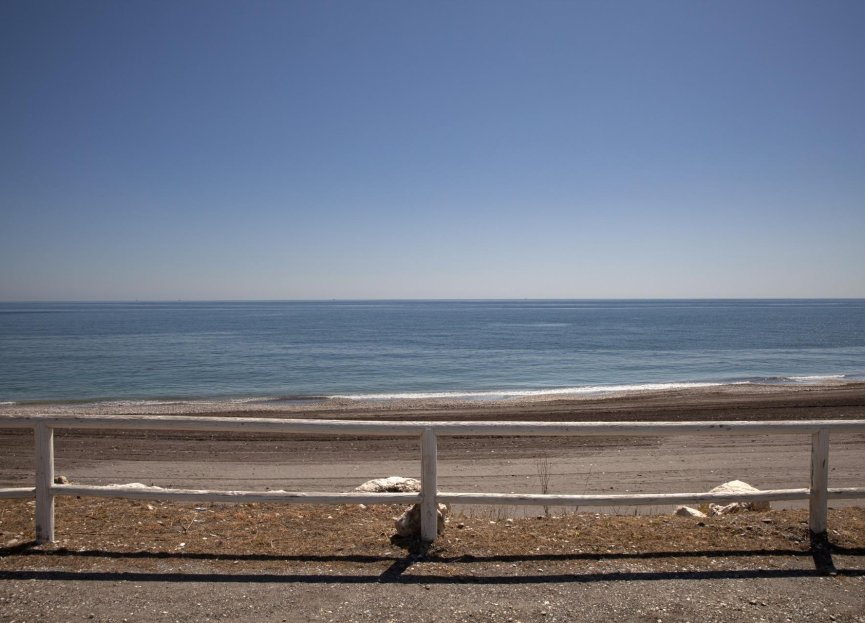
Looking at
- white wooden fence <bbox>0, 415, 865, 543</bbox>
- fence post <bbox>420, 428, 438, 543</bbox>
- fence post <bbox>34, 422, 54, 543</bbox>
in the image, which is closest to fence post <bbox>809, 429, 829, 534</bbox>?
white wooden fence <bbox>0, 415, 865, 543</bbox>

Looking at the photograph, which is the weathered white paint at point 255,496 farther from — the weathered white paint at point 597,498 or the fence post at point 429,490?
the weathered white paint at point 597,498

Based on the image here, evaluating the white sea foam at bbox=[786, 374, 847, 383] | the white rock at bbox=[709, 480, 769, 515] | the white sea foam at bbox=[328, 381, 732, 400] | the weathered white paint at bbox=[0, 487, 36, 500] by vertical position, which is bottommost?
the white sea foam at bbox=[328, 381, 732, 400]

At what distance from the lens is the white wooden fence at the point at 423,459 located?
197 inches

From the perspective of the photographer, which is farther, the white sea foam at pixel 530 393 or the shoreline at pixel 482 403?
the white sea foam at pixel 530 393

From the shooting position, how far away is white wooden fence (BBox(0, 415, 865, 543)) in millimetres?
4996

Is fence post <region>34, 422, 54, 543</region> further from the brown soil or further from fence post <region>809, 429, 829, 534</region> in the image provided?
fence post <region>809, 429, 829, 534</region>

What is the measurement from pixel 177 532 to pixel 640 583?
408cm

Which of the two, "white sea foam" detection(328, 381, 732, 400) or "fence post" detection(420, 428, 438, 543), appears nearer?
"fence post" detection(420, 428, 438, 543)

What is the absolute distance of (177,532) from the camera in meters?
5.39

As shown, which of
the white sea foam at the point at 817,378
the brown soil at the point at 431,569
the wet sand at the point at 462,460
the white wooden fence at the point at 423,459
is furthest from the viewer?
the white sea foam at the point at 817,378

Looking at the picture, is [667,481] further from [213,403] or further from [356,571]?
[213,403]

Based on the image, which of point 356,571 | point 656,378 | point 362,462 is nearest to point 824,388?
point 656,378

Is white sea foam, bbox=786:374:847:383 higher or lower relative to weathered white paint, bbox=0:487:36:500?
lower

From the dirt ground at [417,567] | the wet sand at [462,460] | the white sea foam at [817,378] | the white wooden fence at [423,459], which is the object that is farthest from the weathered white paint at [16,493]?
the white sea foam at [817,378]
